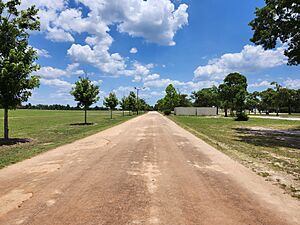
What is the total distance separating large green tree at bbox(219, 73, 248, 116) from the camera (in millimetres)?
50719

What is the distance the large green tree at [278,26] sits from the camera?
1621 cm

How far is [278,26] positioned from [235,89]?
3509 centimetres

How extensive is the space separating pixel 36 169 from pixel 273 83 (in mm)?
75603

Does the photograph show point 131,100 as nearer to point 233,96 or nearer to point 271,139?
point 233,96

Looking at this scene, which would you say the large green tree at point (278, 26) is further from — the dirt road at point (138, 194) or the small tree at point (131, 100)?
the small tree at point (131, 100)

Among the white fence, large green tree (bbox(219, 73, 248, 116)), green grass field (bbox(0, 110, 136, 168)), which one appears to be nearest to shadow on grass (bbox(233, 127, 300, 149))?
green grass field (bbox(0, 110, 136, 168))

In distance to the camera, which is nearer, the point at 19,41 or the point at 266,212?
the point at 266,212

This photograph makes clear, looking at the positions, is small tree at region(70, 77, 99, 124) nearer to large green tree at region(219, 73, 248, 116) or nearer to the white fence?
large green tree at region(219, 73, 248, 116)

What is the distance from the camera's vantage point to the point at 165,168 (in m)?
6.59

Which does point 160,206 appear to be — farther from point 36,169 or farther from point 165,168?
point 36,169

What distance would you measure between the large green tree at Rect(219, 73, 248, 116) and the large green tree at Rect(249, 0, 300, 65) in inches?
1304

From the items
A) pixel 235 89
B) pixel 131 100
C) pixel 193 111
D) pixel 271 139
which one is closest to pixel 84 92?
pixel 271 139

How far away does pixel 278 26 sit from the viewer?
1734 centimetres

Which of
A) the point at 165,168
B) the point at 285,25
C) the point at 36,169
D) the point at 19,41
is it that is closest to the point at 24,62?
the point at 19,41
